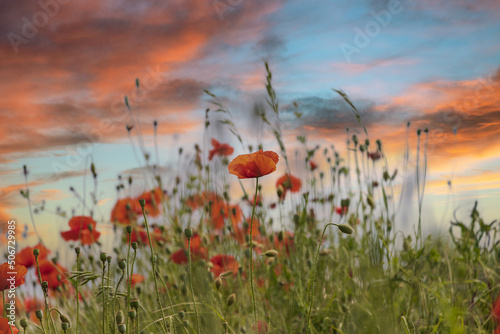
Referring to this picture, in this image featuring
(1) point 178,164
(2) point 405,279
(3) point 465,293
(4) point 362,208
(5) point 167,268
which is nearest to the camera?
(2) point 405,279

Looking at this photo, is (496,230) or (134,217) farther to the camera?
(134,217)

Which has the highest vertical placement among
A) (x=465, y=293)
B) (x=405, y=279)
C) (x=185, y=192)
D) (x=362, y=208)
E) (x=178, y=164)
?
(x=178, y=164)

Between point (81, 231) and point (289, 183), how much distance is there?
1.01 m

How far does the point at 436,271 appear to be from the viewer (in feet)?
7.22

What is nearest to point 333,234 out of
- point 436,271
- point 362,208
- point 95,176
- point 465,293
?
point 362,208

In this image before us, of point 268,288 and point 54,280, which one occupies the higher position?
point 54,280

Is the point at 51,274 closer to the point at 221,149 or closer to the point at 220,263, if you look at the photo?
the point at 220,263

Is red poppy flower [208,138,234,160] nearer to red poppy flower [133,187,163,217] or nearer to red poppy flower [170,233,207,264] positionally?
red poppy flower [133,187,163,217]

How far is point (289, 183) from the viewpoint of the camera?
228cm

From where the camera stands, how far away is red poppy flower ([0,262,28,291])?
52.2 inches

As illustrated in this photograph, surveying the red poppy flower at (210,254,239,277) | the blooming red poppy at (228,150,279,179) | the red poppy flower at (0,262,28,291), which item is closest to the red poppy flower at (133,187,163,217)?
the red poppy flower at (210,254,239,277)

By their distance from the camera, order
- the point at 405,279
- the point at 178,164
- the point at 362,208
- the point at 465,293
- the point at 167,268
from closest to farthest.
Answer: the point at 405,279
the point at 465,293
the point at 167,268
the point at 362,208
the point at 178,164

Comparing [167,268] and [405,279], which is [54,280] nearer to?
[167,268]

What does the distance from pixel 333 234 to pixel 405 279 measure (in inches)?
35.9
